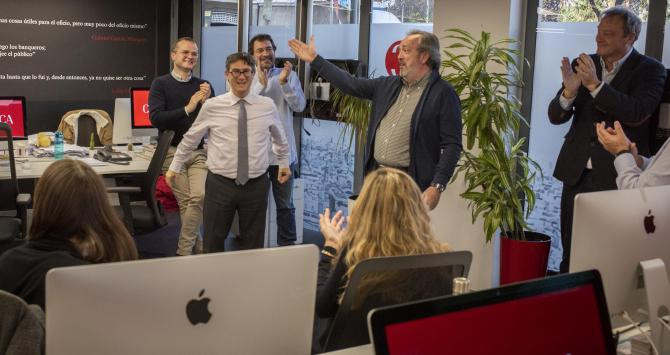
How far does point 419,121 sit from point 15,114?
3.39 metres

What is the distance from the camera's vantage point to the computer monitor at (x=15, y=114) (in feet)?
19.5

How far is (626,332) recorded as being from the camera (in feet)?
7.47

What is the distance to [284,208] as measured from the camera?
19.1 ft

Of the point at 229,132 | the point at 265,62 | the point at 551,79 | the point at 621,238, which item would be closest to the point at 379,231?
the point at 621,238

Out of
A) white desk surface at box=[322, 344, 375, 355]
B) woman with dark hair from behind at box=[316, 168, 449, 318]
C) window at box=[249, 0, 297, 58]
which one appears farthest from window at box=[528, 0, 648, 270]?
white desk surface at box=[322, 344, 375, 355]

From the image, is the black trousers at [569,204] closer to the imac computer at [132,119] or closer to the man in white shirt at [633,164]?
the man in white shirt at [633,164]

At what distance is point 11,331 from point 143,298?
1.96 feet

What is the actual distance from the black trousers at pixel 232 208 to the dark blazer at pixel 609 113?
1785mm

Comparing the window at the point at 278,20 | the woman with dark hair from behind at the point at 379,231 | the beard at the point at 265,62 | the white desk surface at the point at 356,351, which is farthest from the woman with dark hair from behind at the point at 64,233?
the window at the point at 278,20

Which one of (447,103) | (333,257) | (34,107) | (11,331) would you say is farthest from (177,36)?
(11,331)

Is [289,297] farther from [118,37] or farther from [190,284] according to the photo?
[118,37]

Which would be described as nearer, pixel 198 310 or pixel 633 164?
pixel 198 310

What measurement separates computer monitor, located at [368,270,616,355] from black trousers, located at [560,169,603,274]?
2.92 m

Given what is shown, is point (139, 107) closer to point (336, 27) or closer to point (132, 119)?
point (132, 119)
